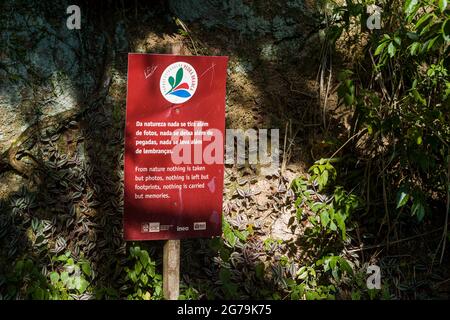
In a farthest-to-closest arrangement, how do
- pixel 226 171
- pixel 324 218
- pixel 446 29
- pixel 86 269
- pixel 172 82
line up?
1. pixel 226 171
2. pixel 324 218
3. pixel 86 269
4. pixel 172 82
5. pixel 446 29

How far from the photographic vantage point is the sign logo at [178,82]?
3.31 meters

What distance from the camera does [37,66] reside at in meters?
4.48

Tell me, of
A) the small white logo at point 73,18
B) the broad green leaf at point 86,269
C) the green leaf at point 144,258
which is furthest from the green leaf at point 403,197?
the small white logo at point 73,18

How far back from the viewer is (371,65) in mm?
4777

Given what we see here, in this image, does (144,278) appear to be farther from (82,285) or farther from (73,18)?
(73,18)

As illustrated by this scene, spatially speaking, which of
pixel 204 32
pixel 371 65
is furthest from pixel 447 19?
pixel 204 32

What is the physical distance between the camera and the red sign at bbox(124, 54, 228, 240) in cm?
329

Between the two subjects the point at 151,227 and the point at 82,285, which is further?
the point at 82,285

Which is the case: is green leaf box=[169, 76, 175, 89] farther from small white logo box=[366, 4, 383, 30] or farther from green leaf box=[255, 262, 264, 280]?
small white logo box=[366, 4, 383, 30]

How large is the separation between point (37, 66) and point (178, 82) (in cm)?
176

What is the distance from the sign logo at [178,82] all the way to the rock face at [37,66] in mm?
1463

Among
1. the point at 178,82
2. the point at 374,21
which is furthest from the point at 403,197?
the point at 178,82
